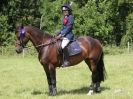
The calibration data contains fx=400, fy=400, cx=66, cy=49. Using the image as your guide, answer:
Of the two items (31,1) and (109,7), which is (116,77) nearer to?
(109,7)

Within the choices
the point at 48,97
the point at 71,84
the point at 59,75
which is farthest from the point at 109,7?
the point at 48,97

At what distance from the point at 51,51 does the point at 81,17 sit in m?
37.1

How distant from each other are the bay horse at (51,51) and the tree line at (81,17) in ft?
107

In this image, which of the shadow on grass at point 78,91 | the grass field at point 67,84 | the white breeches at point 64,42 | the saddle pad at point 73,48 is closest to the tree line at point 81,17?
the grass field at point 67,84

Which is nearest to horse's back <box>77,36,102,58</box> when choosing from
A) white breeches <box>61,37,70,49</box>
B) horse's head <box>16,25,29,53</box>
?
white breeches <box>61,37,70,49</box>

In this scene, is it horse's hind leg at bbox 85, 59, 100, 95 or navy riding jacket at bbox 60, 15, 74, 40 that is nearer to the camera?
navy riding jacket at bbox 60, 15, 74, 40

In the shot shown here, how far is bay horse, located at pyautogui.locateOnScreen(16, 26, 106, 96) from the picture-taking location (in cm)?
1352

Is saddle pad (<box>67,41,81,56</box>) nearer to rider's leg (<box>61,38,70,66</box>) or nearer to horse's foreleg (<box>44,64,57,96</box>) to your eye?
rider's leg (<box>61,38,70,66</box>)

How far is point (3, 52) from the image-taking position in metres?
43.1

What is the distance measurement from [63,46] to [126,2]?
39.7 metres

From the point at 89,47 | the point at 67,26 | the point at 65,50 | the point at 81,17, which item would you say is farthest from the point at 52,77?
the point at 81,17

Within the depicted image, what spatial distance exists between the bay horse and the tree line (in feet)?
107

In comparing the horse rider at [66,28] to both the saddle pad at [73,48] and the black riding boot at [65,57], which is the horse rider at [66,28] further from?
the saddle pad at [73,48]

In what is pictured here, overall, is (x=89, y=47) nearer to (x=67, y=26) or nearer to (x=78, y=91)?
(x=67, y=26)
